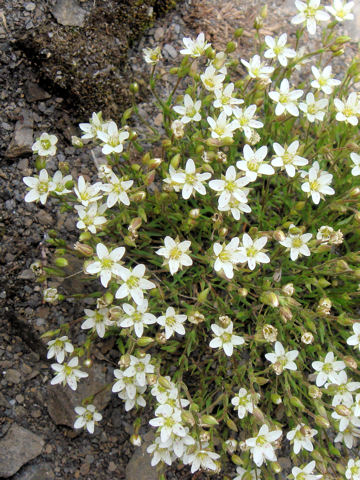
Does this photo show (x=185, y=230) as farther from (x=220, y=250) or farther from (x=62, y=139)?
(x=62, y=139)

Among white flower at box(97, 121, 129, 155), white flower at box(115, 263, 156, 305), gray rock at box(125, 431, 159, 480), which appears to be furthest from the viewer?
gray rock at box(125, 431, 159, 480)

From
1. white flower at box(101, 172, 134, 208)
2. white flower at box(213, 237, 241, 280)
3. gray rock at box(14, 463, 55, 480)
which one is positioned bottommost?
gray rock at box(14, 463, 55, 480)

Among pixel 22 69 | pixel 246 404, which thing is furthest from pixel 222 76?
pixel 246 404

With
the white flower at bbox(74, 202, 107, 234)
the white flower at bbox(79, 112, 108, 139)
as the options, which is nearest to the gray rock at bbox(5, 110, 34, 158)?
the white flower at bbox(79, 112, 108, 139)

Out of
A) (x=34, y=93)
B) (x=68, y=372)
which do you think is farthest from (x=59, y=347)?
(x=34, y=93)

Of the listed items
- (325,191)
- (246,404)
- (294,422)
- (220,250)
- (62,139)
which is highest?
(325,191)

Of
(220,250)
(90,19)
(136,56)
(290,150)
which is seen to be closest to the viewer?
(220,250)

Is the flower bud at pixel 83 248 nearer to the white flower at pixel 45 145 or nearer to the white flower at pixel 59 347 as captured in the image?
the white flower at pixel 59 347

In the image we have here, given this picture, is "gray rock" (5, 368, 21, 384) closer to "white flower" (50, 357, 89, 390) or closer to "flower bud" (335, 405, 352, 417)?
"white flower" (50, 357, 89, 390)
